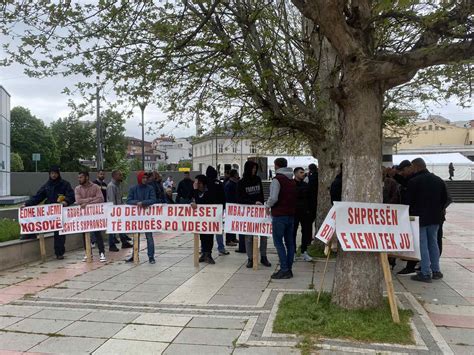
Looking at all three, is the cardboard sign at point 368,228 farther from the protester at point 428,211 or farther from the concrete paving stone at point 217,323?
the protester at point 428,211

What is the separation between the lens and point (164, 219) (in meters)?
9.21

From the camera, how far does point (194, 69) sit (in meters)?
9.44

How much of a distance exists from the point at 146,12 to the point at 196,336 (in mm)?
6342

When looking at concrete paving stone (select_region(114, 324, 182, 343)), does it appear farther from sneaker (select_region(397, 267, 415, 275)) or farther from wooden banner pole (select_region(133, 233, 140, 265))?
sneaker (select_region(397, 267, 415, 275))

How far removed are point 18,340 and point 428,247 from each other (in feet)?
20.5

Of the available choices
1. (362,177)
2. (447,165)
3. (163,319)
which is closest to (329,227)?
(362,177)

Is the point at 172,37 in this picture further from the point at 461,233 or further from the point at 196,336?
the point at 461,233

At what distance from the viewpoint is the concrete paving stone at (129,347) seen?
4578 millimetres

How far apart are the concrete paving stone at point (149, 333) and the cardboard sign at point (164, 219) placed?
3690 mm

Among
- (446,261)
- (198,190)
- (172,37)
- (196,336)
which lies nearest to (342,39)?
(196,336)

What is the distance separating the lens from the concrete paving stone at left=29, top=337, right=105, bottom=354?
4645 millimetres

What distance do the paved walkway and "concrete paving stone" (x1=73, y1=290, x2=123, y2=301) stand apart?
0.05 ft

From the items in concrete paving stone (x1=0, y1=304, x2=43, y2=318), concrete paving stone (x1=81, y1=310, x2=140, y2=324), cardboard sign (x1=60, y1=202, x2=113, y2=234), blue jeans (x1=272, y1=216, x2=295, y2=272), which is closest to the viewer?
concrete paving stone (x1=81, y1=310, x2=140, y2=324)

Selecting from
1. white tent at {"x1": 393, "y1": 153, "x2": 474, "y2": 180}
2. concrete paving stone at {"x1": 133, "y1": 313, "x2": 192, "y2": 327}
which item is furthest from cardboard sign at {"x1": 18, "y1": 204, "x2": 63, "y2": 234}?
white tent at {"x1": 393, "y1": 153, "x2": 474, "y2": 180}
